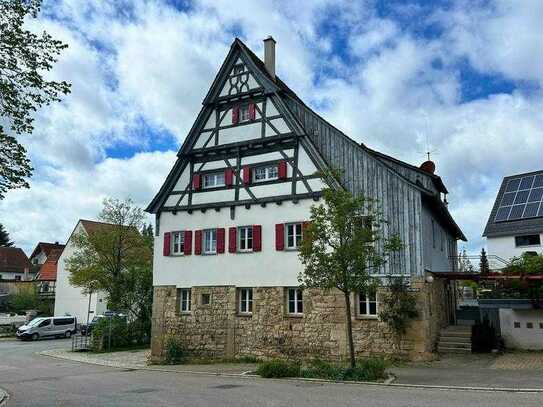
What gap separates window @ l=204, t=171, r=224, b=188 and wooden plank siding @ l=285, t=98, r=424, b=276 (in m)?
4.64

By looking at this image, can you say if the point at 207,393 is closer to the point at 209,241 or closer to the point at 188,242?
the point at 209,241

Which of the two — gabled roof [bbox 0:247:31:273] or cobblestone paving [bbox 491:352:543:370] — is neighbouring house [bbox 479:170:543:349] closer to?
cobblestone paving [bbox 491:352:543:370]

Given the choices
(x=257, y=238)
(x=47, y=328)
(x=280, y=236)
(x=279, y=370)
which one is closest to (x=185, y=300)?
(x=257, y=238)

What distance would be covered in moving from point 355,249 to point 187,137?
42.6ft

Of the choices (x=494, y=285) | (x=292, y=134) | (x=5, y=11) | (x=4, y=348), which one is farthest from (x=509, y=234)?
(x=4, y=348)

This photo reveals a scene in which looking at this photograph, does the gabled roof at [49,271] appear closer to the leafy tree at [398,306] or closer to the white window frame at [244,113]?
the white window frame at [244,113]

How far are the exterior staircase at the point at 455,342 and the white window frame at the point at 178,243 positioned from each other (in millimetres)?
12329

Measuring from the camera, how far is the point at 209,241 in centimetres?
2464

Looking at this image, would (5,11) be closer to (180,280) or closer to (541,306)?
(180,280)

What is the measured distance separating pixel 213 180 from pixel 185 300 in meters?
5.92

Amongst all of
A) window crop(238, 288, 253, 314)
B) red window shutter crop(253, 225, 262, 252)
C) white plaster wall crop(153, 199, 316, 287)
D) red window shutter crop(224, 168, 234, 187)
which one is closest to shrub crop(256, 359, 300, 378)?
white plaster wall crop(153, 199, 316, 287)

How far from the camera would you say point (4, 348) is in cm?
3575

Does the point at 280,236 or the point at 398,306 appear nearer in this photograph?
the point at 398,306

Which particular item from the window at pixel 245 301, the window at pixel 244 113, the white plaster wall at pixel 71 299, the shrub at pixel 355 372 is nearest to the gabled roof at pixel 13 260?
the white plaster wall at pixel 71 299
